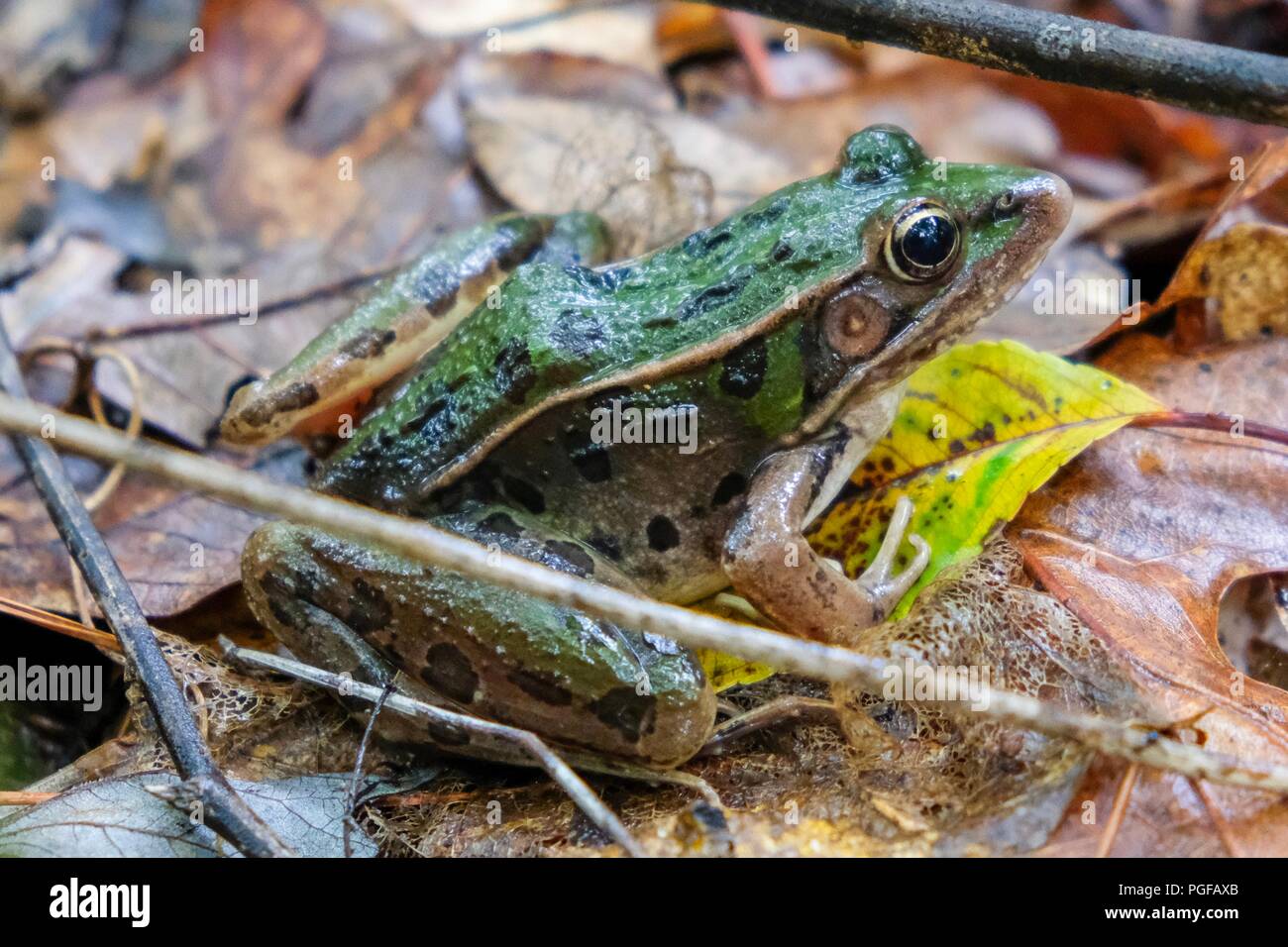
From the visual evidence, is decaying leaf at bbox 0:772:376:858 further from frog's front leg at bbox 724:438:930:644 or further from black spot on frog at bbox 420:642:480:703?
frog's front leg at bbox 724:438:930:644

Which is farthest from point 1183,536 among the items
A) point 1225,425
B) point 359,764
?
point 359,764

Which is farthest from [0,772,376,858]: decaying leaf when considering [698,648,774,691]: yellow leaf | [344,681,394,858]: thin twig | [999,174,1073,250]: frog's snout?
[999,174,1073,250]: frog's snout

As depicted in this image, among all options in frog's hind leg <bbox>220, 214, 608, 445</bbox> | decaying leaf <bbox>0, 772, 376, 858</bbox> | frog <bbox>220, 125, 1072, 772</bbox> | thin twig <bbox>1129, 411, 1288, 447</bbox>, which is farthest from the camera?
frog's hind leg <bbox>220, 214, 608, 445</bbox>

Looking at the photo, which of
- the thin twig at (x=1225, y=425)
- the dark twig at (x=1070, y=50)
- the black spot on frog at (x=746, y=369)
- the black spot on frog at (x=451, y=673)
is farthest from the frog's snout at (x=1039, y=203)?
the black spot on frog at (x=451, y=673)

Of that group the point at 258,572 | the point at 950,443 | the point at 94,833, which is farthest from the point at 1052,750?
the point at 94,833

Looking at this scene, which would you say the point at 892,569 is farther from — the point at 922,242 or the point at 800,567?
the point at 922,242

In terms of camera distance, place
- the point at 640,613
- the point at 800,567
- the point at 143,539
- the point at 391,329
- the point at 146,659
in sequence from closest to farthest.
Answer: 1. the point at 640,613
2. the point at 146,659
3. the point at 800,567
4. the point at 391,329
5. the point at 143,539

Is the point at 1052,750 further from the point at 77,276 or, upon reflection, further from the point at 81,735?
the point at 77,276
